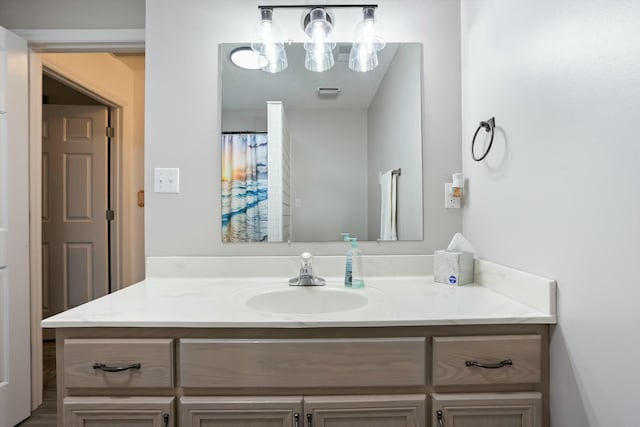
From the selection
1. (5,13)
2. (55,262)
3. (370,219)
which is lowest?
(55,262)

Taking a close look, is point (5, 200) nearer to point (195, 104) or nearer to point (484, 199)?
point (195, 104)

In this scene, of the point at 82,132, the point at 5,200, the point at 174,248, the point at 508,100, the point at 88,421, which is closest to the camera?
the point at 88,421

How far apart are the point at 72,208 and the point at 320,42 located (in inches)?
108

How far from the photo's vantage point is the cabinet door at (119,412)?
89 centimetres

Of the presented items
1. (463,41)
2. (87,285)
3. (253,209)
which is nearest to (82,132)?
(87,285)

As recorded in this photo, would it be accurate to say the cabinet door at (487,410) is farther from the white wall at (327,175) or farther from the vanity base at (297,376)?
the white wall at (327,175)

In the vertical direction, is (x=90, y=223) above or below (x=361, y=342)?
above

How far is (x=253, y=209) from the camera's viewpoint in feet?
4.86

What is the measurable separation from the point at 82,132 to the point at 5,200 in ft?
4.81

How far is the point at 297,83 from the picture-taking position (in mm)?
1479

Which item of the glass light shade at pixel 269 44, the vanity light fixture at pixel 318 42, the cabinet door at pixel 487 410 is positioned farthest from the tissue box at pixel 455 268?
the glass light shade at pixel 269 44

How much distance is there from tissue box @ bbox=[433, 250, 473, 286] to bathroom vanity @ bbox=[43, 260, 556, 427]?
37cm

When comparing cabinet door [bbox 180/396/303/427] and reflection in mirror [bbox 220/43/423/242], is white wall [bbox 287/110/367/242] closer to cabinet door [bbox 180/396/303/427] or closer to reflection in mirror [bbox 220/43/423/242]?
reflection in mirror [bbox 220/43/423/242]

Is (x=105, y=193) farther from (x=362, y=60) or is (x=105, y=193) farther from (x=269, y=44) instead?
(x=362, y=60)
